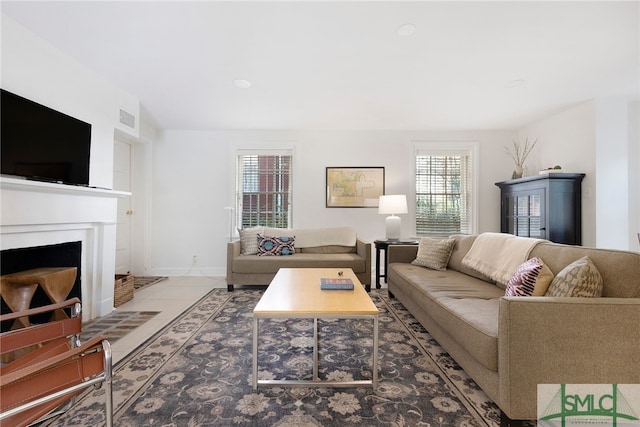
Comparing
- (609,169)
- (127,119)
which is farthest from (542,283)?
(127,119)

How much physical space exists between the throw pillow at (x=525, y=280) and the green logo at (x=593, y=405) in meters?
0.47

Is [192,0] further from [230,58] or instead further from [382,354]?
[382,354]

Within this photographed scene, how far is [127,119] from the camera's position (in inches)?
133

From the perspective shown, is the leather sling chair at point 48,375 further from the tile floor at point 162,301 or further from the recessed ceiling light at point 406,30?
the recessed ceiling light at point 406,30

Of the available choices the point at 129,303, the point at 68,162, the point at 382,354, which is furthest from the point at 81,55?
the point at 382,354

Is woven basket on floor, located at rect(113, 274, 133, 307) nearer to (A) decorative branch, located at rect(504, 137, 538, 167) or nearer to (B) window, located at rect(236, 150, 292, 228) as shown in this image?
(B) window, located at rect(236, 150, 292, 228)

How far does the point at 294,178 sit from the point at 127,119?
7.57 ft

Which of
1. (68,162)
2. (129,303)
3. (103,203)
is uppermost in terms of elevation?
(68,162)

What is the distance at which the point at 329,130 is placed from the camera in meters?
4.61

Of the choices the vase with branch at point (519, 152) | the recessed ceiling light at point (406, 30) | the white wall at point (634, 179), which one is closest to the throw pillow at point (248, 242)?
the recessed ceiling light at point (406, 30)

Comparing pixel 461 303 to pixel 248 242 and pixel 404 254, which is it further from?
pixel 248 242

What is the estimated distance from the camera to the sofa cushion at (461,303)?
140 centimetres

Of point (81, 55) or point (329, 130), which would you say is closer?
point (81, 55)

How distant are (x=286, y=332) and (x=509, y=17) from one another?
3.10 metres
